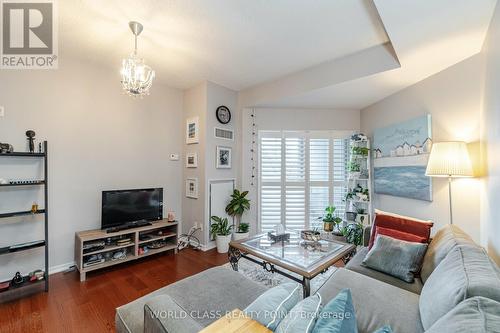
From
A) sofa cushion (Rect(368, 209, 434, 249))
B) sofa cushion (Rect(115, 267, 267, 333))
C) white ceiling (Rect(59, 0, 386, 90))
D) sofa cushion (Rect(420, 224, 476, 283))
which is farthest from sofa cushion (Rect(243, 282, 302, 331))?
white ceiling (Rect(59, 0, 386, 90))

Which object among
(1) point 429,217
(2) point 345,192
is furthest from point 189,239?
(1) point 429,217

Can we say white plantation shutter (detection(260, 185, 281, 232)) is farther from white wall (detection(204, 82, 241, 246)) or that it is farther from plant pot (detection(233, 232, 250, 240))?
white wall (detection(204, 82, 241, 246))

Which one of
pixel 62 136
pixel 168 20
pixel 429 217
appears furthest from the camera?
pixel 62 136

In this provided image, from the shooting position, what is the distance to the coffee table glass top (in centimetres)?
195

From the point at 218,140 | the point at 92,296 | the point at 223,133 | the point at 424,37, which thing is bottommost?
the point at 92,296

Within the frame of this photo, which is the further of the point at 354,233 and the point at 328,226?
the point at 328,226

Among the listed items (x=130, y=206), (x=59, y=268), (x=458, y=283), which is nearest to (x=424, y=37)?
(x=458, y=283)

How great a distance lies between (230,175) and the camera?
3680 mm

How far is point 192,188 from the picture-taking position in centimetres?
350

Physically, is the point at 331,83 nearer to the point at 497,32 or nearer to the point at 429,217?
the point at 497,32

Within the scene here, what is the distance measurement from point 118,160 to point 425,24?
3.66 m

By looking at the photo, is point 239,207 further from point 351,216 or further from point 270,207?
point 351,216

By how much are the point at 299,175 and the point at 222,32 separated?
247cm

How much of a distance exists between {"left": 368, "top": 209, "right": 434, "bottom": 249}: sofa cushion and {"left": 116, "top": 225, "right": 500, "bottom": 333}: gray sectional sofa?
98mm
